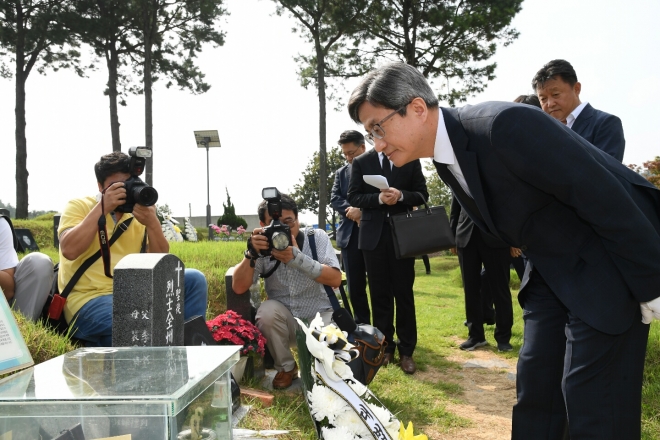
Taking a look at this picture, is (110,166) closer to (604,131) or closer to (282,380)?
(282,380)

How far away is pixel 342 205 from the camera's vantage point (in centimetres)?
507

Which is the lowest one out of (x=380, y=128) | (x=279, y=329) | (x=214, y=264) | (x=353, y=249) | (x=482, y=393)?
(x=482, y=393)

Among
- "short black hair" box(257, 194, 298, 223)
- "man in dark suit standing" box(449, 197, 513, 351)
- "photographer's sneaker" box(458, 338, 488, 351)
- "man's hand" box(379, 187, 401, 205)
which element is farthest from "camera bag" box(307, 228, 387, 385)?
"photographer's sneaker" box(458, 338, 488, 351)

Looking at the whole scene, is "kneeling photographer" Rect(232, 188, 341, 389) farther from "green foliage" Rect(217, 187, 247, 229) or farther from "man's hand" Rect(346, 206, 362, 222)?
"green foliage" Rect(217, 187, 247, 229)

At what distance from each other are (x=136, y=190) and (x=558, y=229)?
2.33 metres

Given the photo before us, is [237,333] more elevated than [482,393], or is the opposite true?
[237,333]

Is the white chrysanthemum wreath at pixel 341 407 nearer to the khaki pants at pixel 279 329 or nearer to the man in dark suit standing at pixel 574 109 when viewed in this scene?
the khaki pants at pixel 279 329

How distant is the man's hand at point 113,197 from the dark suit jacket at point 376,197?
1844 millimetres

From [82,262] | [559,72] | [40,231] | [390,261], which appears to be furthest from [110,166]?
[40,231]

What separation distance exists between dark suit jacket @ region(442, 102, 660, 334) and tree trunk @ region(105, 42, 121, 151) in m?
16.1

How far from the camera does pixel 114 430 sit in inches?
61.0

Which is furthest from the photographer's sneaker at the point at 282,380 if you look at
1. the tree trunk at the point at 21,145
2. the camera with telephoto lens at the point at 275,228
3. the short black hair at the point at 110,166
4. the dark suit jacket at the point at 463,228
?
the tree trunk at the point at 21,145

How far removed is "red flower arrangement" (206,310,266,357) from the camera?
11.7 feet

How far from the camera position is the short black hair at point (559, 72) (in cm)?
332
